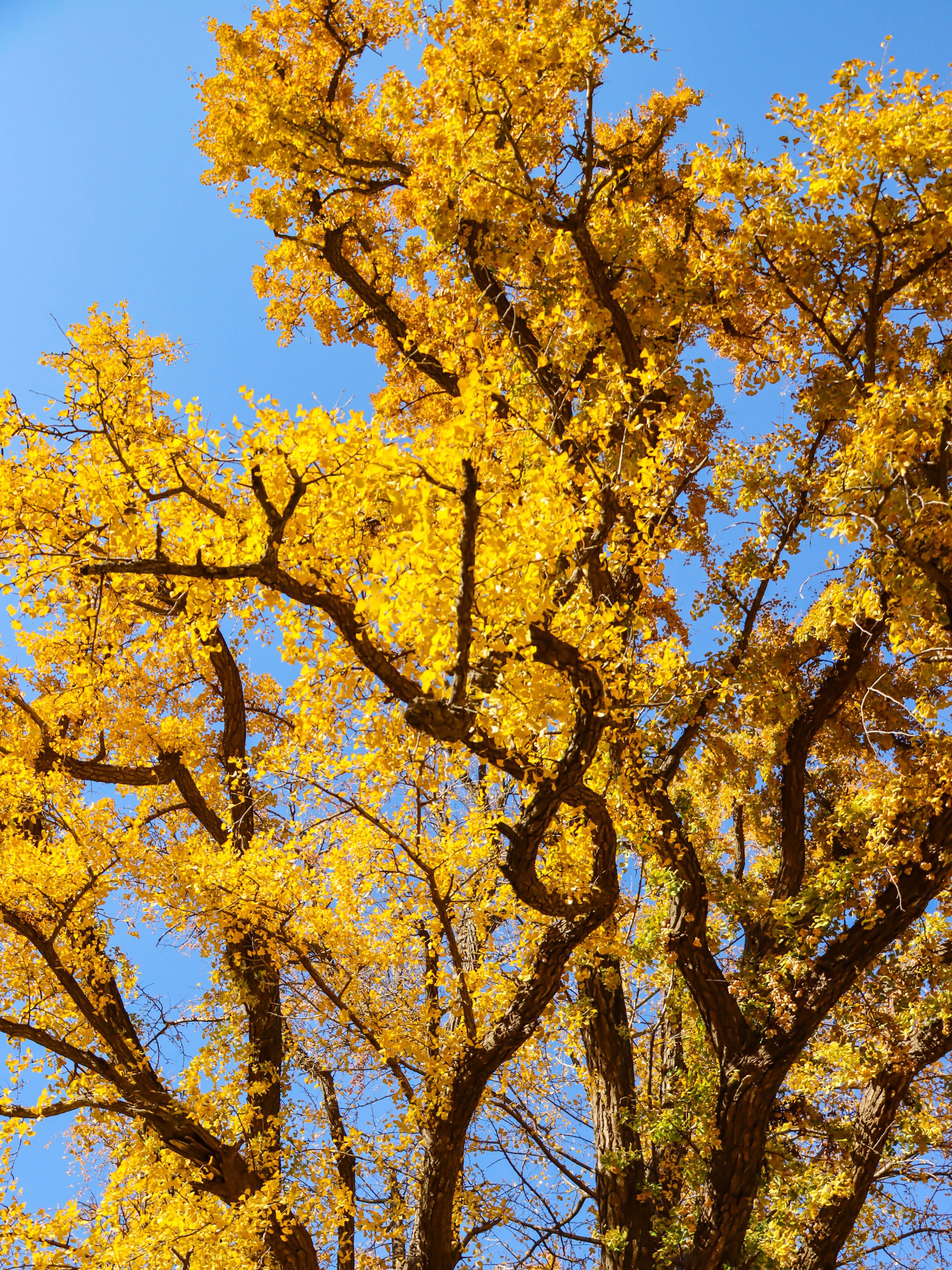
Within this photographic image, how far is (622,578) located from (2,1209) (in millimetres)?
7562

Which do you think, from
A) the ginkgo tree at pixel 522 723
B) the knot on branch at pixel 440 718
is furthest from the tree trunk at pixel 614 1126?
the knot on branch at pixel 440 718

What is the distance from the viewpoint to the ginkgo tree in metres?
5.53

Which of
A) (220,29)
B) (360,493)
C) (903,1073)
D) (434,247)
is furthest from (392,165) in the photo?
(903,1073)

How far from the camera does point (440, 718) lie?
484cm

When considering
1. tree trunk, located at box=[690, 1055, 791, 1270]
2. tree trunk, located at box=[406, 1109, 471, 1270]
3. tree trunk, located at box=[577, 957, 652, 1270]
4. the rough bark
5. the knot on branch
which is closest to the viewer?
the knot on branch

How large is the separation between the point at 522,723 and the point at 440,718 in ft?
1.92

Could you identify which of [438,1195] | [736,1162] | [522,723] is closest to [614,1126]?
[736,1162]

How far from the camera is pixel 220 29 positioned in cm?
977

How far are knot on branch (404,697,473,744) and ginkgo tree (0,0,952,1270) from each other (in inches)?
1.4

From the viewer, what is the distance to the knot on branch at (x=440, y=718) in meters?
4.84

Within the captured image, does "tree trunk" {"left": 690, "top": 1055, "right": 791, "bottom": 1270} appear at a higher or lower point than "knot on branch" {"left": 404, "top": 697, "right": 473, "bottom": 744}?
lower

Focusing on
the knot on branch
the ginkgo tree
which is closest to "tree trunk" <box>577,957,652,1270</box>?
the ginkgo tree

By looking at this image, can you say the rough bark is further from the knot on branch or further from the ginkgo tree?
the knot on branch

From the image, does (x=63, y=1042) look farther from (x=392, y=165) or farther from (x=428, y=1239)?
(x=392, y=165)
